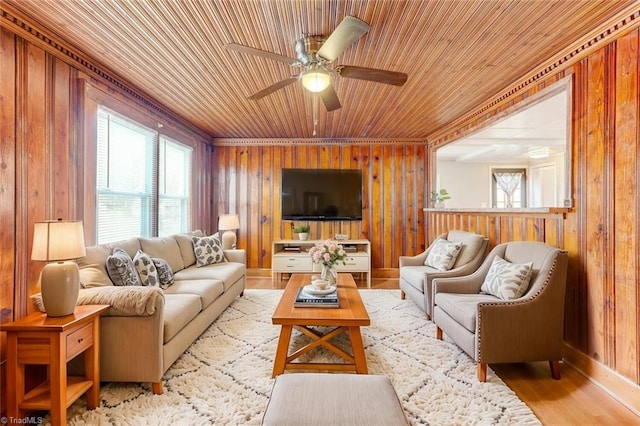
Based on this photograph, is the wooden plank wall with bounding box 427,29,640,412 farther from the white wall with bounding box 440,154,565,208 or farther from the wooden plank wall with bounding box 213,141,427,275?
the white wall with bounding box 440,154,565,208

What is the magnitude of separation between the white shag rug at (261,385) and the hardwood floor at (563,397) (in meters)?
0.12

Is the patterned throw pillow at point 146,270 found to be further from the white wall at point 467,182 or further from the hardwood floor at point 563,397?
the white wall at point 467,182

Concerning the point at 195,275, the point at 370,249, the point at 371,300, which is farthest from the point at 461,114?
the point at 195,275

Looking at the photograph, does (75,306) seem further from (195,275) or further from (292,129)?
(292,129)

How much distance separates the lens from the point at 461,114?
13.5ft

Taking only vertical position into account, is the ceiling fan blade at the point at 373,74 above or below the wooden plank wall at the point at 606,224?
above

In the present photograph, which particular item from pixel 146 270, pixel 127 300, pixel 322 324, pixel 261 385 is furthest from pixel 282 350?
pixel 146 270

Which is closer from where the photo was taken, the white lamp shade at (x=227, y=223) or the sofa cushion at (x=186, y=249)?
the sofa cushion at (x=186, y=249)

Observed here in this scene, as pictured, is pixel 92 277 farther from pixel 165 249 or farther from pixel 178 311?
pixel 165 249

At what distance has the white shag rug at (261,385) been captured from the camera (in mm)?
1817

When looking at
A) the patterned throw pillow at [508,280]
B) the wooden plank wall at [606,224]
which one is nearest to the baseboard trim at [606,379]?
the wooden plank wall at [606,224]

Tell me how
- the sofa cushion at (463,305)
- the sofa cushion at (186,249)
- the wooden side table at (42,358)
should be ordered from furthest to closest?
the sofa cushion at (186,249) → the sofa cushion at (463,305) → the wooden side table at (42,358)

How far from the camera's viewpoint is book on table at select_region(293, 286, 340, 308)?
95.2 inches

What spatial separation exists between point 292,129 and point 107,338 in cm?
373
